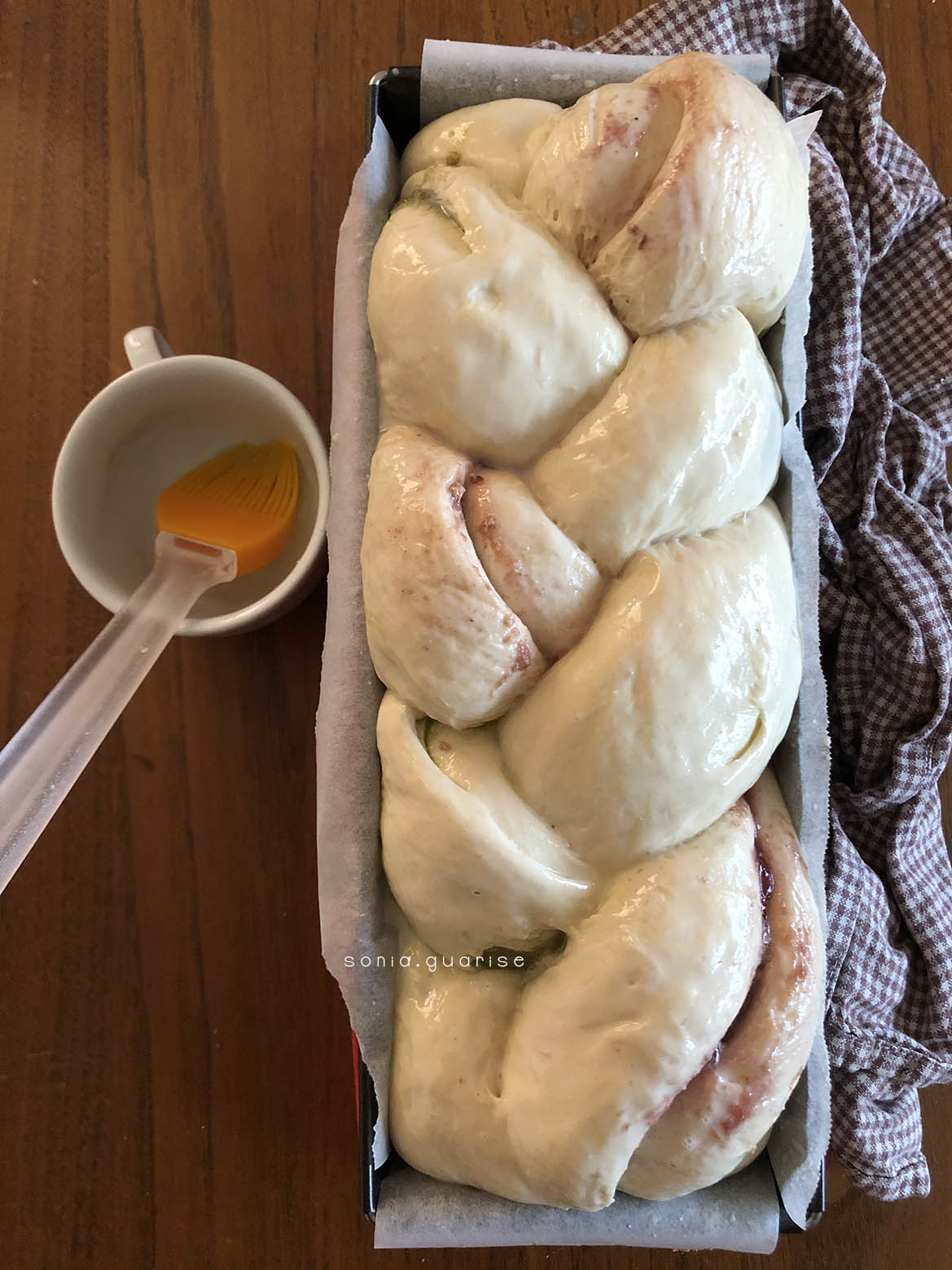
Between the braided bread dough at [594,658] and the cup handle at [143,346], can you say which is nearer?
the braided bread dough at [594,658]

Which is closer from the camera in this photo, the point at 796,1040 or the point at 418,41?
the point at 796,1040

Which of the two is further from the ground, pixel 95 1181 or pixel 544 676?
pixel 544 676

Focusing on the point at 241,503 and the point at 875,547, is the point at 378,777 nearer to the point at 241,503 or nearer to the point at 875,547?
the point at 241,503

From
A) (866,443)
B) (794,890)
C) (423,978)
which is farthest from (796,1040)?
(866,443)

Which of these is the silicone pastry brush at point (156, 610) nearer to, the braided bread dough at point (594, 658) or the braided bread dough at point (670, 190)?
A: the braided bread dough at point (594, 658)

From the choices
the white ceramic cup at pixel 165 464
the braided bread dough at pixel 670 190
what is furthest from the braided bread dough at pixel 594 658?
the white ceramic cup at pixel 165 464

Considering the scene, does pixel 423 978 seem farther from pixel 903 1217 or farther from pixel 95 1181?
pixel 903 1217
